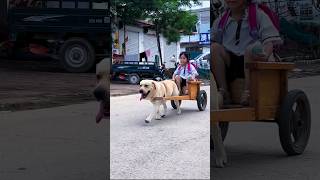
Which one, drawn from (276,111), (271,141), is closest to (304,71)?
(276,111)

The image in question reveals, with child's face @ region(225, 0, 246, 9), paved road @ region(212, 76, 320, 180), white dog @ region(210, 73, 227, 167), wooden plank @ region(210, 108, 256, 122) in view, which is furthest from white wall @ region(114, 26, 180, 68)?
paved road @ region(212, 76, 320, 180)

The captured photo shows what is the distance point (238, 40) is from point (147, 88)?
769 mm

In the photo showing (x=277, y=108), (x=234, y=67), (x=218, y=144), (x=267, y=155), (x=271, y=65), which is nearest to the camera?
(x=234, y=67)

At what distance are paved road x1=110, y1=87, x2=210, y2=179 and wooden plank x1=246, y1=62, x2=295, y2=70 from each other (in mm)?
839

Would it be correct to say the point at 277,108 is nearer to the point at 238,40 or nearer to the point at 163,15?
the point at 238,40

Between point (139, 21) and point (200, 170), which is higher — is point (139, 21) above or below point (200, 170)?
above

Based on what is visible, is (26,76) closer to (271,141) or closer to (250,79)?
(250,79)

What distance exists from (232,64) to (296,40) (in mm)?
312

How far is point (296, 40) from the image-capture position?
8.18 ft

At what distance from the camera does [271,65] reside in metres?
3.05

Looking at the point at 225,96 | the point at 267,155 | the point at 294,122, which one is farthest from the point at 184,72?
the point at 294,122

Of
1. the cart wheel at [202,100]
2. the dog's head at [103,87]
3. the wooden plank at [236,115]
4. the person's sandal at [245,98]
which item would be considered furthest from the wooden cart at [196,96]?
the person's sandal at [245,98]

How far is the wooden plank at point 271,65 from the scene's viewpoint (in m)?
2.65

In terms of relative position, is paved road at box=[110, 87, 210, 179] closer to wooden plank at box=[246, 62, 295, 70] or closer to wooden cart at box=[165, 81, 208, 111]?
wooden cart at box=[165, 81, 208, 111]
